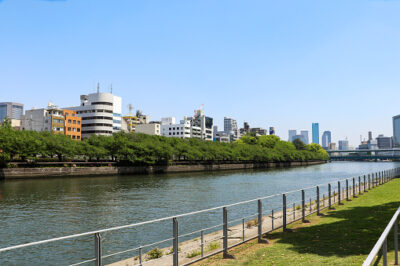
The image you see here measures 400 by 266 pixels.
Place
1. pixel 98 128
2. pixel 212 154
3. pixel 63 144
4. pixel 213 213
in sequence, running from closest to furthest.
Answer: pixel 213 213 → pixel 63 144 → pixel 212 154 → pixel 98 128

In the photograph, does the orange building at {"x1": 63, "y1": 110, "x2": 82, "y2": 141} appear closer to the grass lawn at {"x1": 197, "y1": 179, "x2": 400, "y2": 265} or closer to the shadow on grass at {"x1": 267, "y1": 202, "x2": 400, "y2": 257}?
the shadow on grass at {"x1": 267, "y1": 202, "x2": 400, "y2": 257}

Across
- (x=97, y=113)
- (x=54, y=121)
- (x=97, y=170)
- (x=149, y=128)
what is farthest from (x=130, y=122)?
(x=97, y=170)

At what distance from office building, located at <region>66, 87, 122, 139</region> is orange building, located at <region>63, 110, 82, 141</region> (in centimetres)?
658

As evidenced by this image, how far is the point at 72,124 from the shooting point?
435 feet

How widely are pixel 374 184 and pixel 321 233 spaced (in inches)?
1079

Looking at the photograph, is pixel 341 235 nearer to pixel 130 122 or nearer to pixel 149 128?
pixel 149 128

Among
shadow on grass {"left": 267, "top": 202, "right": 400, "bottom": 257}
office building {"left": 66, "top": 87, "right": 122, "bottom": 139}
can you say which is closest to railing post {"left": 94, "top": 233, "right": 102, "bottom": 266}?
shadow on grass {"left": 267, "top": 202, "right": 400, "bottom": 257}

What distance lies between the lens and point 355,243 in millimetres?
11062

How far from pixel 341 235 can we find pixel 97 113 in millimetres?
138178

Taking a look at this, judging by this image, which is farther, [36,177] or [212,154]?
[212,154]

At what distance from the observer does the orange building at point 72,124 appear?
13050cm

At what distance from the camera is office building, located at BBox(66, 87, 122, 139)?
14162 centimetres

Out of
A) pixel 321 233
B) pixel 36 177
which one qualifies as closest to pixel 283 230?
pixel 321 233

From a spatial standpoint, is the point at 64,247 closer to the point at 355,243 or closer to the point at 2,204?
the point at 355,243
